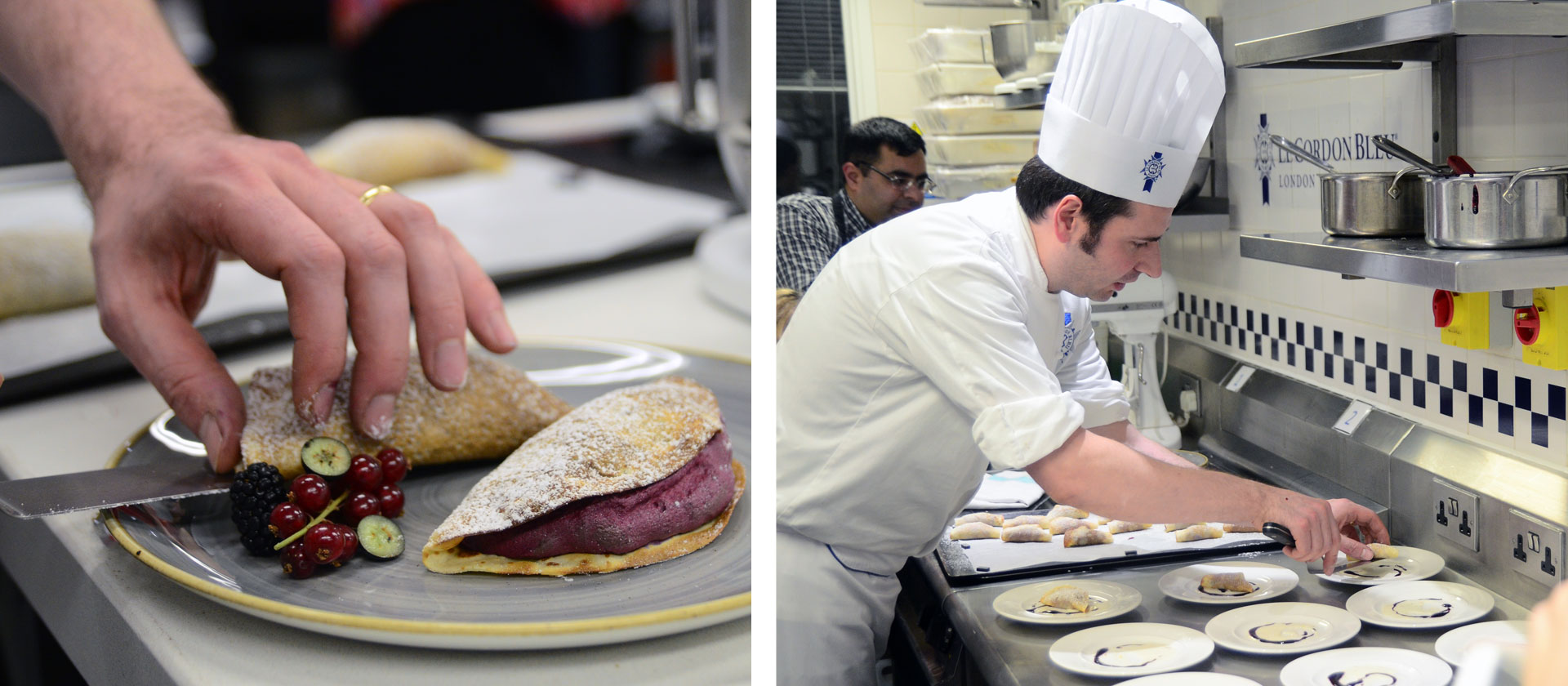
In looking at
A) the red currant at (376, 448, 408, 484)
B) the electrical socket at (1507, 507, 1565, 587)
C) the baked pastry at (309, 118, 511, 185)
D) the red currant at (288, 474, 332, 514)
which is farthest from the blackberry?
the baked pastry at (309, 118, 511, 185)

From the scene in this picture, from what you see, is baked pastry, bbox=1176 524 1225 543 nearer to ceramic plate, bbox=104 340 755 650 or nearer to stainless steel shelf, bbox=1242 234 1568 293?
stainless steel shelf, bbox=1242 234 1568 293

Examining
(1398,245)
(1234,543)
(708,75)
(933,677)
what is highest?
(708,75)

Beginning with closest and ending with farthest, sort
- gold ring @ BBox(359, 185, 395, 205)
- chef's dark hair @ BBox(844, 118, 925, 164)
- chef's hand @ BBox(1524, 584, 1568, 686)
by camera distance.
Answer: chef's hand @ BBox(1524, 584, 1568, 686) → chef's dark hair @ BBox(844, 118, 925, 164) → gold ring @ BBox(359, 185, 395, 205)

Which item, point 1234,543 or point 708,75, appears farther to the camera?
point 708,75

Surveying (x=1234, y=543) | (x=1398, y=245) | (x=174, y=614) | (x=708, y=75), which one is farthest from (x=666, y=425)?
(x=708, y=75)

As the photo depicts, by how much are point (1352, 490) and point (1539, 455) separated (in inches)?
5.8

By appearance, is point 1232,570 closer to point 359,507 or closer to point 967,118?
point 967,118

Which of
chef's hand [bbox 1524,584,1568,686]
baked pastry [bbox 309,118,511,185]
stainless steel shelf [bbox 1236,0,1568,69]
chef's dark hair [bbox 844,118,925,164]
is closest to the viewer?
chef's hand [bbox 1524,584,1568,686]

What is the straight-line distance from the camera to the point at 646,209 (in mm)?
2117

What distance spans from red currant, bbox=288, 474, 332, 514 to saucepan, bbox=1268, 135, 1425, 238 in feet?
2.85

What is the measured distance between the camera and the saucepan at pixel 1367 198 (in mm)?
814

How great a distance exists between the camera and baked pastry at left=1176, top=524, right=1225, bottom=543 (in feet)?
3.14

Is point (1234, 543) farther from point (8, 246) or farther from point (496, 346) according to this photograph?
point (8, 246)

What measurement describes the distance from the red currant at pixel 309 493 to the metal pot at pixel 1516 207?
952 mm
